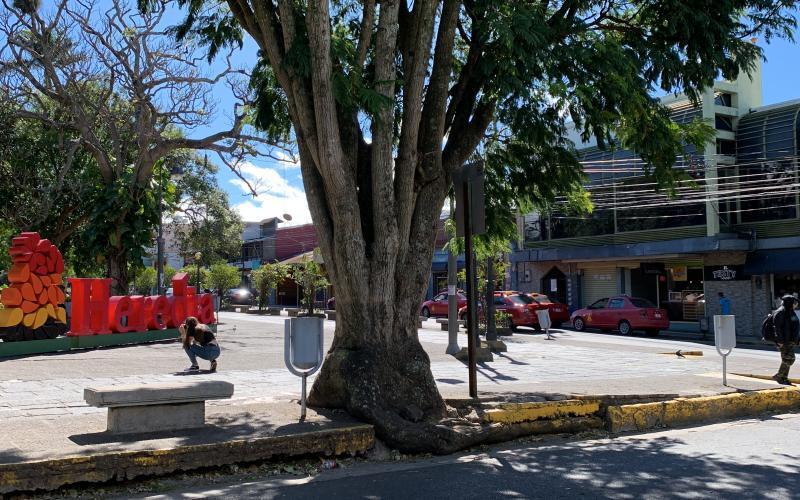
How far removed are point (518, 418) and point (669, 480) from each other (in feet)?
7.21

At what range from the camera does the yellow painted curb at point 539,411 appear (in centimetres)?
828

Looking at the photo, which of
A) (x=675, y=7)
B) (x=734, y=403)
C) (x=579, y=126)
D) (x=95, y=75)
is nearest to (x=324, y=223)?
(x=579, y=126)

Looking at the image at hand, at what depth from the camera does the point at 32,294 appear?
17.0 meters

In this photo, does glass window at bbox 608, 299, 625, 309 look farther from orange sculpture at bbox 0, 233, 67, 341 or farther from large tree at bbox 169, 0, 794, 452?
orange sculpture at bbox 0, 233, 67, 341

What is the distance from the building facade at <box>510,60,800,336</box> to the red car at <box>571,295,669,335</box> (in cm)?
189

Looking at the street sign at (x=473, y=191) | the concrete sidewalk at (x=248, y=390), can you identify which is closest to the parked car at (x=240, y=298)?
the concrete sidewalk at (x=248, y=390)

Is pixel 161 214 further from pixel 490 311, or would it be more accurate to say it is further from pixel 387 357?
pixel 387 357

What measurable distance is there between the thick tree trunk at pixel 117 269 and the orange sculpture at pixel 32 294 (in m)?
4.42

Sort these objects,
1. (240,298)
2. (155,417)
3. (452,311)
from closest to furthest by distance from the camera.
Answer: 1. (155,417)
2. (452,311)
3. (240,298)

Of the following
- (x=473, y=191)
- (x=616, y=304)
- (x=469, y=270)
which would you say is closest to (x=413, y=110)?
(x=473, y=191)

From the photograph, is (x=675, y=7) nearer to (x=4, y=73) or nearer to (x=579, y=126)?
(x=579, y=126)

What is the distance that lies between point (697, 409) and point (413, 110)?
540cm

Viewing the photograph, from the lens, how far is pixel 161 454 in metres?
6.30

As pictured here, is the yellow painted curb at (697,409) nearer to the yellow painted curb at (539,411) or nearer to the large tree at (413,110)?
the yellow painted curb at (539,411)
